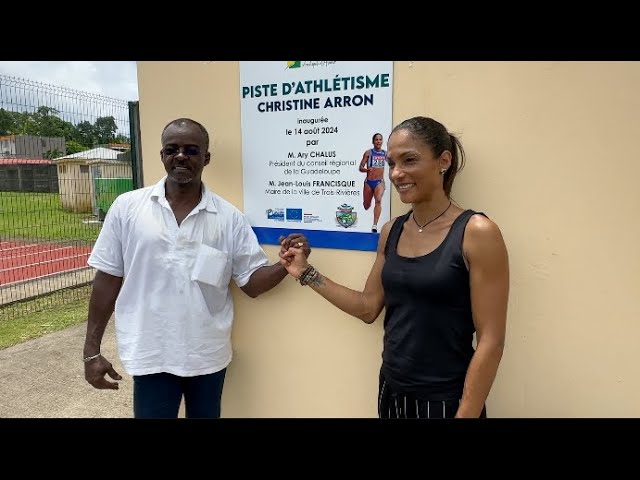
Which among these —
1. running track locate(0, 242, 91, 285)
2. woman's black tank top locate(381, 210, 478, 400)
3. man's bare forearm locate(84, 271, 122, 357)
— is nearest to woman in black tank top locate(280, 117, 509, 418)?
woman's black tank top locate(381, 210, 478, 400)

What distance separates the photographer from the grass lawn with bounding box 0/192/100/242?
600cm

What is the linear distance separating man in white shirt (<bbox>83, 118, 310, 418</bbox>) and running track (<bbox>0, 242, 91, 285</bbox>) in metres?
6.19

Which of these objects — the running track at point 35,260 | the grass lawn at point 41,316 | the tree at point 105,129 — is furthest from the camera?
the running track at point 35,260

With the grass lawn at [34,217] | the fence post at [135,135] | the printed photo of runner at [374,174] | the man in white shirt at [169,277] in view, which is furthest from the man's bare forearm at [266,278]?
the grass lawn at [34,217]

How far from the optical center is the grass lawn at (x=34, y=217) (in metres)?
6.00

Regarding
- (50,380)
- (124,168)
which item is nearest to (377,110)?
(50,380)

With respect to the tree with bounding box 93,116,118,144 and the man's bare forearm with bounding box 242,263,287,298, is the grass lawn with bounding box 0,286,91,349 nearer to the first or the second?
the tree with bounding box 93,116,118,144

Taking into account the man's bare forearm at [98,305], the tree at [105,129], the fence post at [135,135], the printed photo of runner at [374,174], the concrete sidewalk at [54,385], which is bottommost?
the concrete sidewalk at [54,385]

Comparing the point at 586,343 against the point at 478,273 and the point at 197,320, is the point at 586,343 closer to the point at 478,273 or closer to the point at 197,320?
the point at 478,273

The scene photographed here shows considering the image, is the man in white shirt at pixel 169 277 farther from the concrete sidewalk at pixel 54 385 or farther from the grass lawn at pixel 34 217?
the grass lawn at pixel 34 217

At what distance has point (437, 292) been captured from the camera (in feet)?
4.79

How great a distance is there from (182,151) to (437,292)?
1290mm

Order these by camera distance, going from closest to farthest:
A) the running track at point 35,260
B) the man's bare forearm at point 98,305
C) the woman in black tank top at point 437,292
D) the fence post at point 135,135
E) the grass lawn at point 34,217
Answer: the woman in black tank top at point 437,292 < the man's bare forearm at point 98,305 < the fence post at point 135,135 < the grass lawn at point 34,217 < the running track at point 35,260

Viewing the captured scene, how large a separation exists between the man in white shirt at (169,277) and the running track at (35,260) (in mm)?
6188
